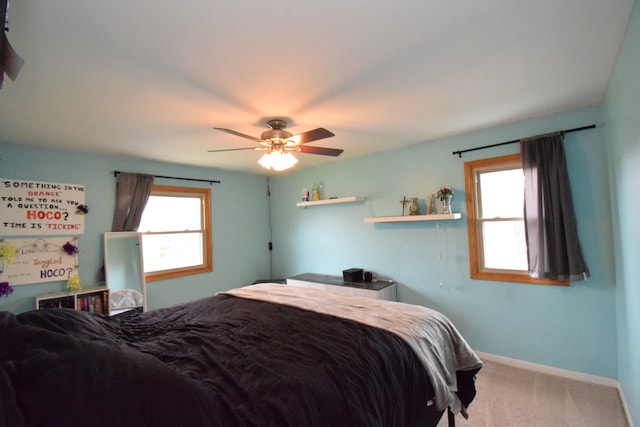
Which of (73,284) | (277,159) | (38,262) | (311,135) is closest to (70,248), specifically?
(38,262)

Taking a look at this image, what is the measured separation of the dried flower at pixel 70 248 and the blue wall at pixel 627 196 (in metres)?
4.66

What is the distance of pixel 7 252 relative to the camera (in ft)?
9.25

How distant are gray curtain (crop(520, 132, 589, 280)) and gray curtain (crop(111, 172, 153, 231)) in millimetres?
4262

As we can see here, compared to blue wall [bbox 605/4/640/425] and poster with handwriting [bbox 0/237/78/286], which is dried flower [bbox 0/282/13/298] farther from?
blue wall [bbox 605/4/640/425]

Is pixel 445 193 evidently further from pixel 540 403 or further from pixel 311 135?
pixel 540 403

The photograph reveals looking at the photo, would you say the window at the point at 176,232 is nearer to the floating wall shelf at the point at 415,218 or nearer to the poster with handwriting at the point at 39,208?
the poster with handwriting at the point at 39,208

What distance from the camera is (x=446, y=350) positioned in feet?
6.19

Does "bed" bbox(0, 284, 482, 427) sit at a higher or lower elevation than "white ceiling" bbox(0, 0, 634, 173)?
lower

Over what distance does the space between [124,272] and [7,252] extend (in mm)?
1041

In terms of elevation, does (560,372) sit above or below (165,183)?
below

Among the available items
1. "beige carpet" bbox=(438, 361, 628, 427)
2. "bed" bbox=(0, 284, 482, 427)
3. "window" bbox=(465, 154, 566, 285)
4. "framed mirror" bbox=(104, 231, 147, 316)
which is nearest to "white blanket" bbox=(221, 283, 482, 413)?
"bed" bbox=(0, 284, 482, 427)

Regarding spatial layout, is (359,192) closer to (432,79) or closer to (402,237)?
(402,237)

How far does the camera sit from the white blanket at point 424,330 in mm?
1670

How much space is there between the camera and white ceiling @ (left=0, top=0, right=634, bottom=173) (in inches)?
52.3
